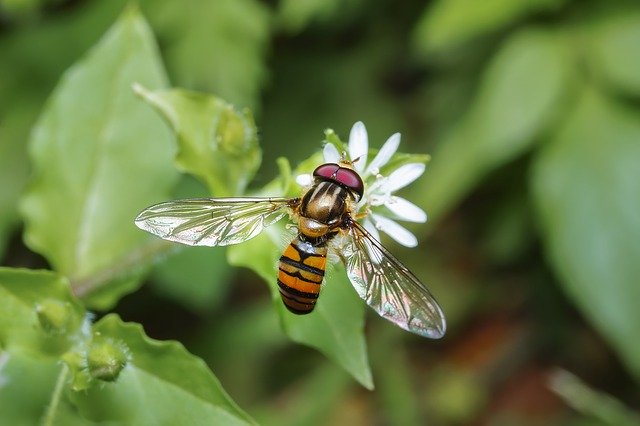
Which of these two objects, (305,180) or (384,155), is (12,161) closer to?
(305,180)

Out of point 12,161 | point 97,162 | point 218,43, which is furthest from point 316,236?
point 12,161

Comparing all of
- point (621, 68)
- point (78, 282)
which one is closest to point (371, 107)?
point (621, 68)

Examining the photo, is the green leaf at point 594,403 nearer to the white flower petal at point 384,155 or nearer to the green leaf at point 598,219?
the green leaf at point 598,219

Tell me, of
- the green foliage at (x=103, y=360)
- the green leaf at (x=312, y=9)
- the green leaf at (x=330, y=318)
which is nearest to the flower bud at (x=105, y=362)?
the green foliage at (x=103, y=360)

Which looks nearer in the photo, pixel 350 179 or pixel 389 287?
pixel 389 287

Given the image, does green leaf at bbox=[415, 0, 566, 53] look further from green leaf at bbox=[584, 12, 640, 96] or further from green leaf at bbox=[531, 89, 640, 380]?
green leaf at bbox=[531, 89, 640, 380]
